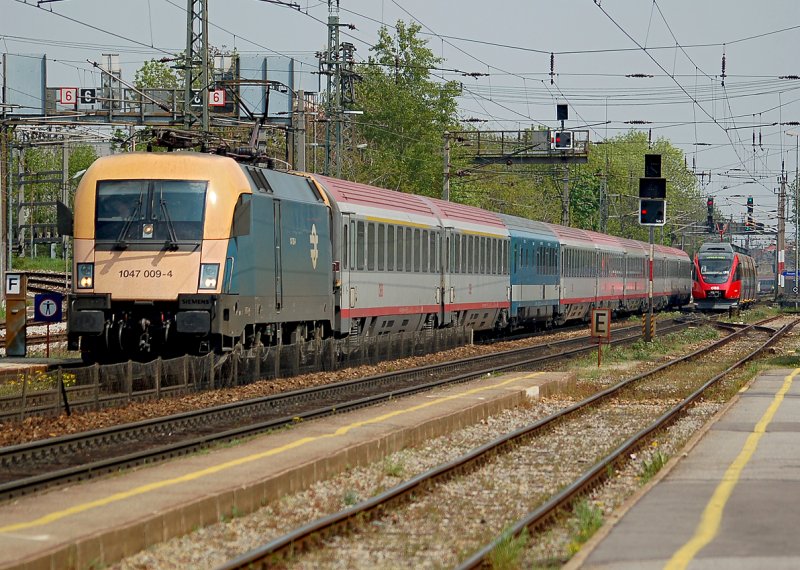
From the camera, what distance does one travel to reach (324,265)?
986 inches

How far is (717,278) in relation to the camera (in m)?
64.2

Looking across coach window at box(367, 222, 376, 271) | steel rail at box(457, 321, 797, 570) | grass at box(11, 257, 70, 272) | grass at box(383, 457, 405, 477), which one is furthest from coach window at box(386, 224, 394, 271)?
grass at box(11, 257, 70, 272)

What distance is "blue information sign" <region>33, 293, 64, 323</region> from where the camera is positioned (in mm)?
26172

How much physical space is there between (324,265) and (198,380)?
5311 mm

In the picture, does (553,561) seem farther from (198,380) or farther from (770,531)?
(198,380)

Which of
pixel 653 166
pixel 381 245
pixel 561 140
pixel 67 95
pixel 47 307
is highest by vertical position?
pixel 67 95

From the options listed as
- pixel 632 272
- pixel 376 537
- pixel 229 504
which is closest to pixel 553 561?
pixel 376 537

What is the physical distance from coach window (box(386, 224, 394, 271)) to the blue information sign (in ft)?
23.6

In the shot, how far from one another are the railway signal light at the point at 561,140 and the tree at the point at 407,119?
14799 mm

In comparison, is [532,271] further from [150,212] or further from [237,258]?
[150,212]

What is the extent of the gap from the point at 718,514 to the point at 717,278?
55764 mm

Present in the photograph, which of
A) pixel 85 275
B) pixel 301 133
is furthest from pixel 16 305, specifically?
pixel 301 133

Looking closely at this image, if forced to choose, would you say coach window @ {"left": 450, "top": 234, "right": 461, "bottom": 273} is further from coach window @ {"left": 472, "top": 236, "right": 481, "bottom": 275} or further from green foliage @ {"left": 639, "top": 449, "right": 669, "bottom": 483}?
green foliage @ {"left": 639, "top": 449, "right": 669, "bottom": 483}

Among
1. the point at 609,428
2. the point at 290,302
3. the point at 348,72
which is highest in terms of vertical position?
the point at 348,72
